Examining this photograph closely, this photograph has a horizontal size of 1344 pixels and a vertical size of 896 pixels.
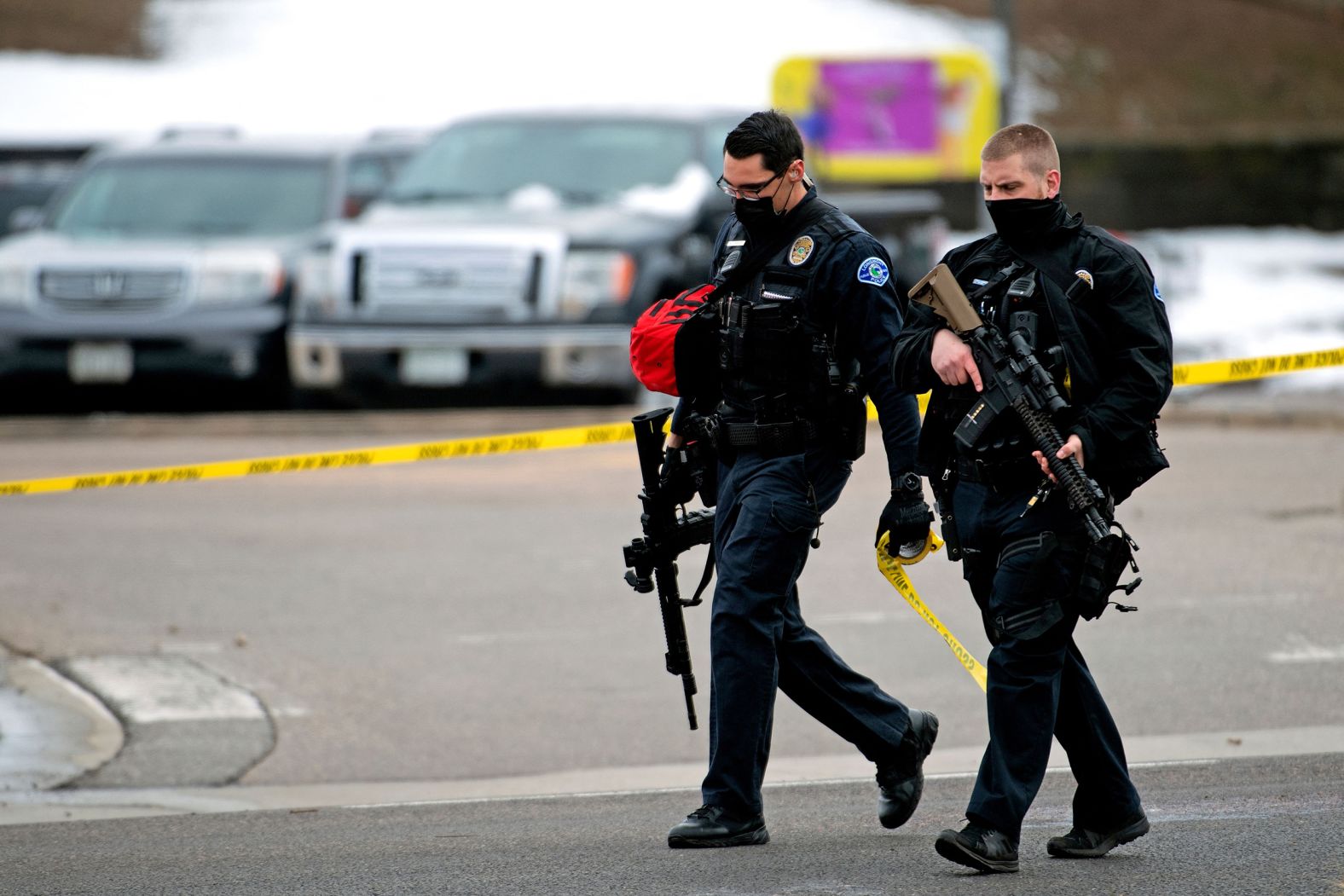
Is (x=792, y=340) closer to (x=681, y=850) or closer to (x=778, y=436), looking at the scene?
(x=778, y=436)

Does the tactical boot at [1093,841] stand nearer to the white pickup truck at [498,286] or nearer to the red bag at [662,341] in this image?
the red bag at [662,341]

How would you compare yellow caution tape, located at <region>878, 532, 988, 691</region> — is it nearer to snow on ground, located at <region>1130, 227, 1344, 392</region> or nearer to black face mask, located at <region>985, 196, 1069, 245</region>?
black face mask, located at <region>985, 196, 1069, 245</region>

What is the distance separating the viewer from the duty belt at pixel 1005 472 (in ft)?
16.1

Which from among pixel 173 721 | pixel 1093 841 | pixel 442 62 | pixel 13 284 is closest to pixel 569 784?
pixel 173 721

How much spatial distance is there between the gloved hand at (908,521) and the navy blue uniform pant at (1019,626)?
0.71 ft

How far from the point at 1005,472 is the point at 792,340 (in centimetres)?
71

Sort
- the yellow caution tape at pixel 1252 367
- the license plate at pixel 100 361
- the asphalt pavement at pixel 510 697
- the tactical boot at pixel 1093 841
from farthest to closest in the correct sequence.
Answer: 1. the license plate at pixel 100 361
2. the yellow caution tape at pixel 1252 367
3. the asphalt pavement at pixel 510 697
4. the tactical boot at pixel 1093 841

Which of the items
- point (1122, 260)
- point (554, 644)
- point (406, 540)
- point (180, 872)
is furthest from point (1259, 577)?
point (180, 872)

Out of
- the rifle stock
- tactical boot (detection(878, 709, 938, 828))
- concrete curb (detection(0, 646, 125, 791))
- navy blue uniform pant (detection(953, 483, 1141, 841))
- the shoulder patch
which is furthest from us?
concrete curb (detection(0, 646, 125, 791))

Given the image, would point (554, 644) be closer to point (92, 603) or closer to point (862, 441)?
point (92, 603)

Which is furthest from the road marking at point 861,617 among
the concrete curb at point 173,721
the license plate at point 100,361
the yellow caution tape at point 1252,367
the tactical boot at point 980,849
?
the license plate at point 100,361

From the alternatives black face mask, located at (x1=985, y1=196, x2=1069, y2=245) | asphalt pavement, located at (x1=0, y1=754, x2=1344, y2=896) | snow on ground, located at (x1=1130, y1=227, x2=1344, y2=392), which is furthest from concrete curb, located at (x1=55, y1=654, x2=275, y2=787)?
snow on ground, located at (x1=1130, y1=227, x2=1344, y2=392)

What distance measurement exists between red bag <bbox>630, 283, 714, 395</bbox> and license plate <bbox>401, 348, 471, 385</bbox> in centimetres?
772

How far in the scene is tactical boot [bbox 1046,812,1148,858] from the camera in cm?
508
